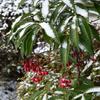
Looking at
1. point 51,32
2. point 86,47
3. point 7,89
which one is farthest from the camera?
point 7,89

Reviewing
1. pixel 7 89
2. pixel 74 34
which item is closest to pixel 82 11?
pixel 74 34

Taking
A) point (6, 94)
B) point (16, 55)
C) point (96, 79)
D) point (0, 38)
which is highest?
point (0, 38)

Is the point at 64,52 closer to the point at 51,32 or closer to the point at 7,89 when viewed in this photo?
the point at 51,32

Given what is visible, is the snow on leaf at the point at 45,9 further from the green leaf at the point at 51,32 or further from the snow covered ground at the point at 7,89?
the snow covered ground at the point at 7,89

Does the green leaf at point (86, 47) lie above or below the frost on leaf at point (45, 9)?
below

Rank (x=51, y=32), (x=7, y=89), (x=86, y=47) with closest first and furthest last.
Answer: (x=51, y=32) → (x=86, y=47) → (x=7, y=89)

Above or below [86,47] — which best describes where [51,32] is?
above

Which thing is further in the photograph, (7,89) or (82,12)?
(7,89)

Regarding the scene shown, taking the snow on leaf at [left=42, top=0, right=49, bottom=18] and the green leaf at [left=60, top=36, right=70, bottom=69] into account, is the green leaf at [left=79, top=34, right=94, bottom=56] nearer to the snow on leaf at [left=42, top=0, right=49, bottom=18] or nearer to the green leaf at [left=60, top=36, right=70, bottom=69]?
the green leaf at [left=60, top=36, right=70, bottom=69]

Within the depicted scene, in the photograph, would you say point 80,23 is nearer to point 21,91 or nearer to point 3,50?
point 21,91

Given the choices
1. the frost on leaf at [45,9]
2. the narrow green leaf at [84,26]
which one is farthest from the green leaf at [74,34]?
the frost on leaf at [45,9]

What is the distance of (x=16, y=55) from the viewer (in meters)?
2.62

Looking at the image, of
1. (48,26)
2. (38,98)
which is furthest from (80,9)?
(38,98)

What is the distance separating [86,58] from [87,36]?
53.9 inches
